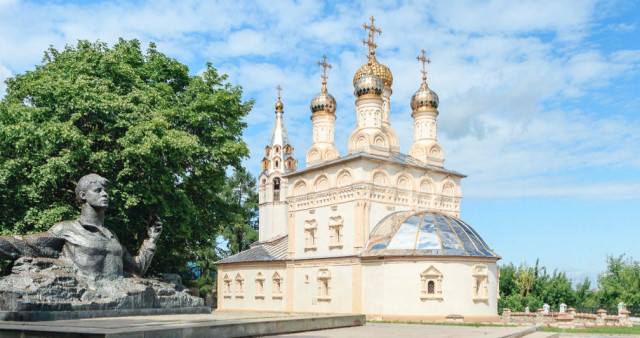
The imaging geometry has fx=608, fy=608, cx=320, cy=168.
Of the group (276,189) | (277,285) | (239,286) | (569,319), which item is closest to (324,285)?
(277,285)

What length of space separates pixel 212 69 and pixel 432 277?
11.8 m

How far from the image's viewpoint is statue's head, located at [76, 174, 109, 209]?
13461mm

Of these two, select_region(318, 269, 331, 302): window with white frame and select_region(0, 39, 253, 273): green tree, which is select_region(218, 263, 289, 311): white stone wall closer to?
select_region(318, 269, 331, 302): window with white frame

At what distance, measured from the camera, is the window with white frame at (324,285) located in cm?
2814

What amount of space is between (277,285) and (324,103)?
1004 centimetres

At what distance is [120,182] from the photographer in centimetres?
1686

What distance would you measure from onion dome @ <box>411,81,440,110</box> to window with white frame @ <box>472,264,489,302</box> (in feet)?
33.6

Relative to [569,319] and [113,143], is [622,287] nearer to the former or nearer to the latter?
[569,319]

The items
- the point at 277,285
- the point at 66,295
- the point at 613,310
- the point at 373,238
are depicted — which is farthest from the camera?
the point at 277,285

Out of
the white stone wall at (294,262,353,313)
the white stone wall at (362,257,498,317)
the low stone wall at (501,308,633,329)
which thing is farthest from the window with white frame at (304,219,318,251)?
the low stone wall at (501,308,633,329)

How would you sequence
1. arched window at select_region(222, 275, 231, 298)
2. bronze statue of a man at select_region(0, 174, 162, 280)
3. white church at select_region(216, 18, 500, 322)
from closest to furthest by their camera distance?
bronze statue of a man at select_region(0, 174, 162, 280) < white church at select_region(216, 18, 500, 322) < arched window at select_region(222, 275, 231, 298)

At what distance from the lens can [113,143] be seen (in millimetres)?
16969

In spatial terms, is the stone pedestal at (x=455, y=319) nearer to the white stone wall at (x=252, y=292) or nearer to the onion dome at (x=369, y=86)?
the white stone wall at (x=252, y=292)

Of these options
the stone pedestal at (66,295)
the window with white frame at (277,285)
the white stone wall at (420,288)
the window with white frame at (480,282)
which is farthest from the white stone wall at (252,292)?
the stone pedestal at (66,295)
